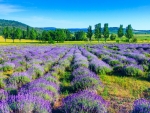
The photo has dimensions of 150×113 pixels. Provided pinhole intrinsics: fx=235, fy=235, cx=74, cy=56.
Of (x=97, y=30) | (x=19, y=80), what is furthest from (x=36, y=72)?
(x=97, y=30)

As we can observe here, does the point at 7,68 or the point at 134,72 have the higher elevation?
the point at 134,72

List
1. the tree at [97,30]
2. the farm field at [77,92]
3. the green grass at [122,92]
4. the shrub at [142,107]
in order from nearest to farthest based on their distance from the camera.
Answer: the shrub at [142,107]
the farm field at [77,92]
the green grass at [122,92]
the tree at [97,30]

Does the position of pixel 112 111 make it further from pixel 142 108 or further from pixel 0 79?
pixel 0 79

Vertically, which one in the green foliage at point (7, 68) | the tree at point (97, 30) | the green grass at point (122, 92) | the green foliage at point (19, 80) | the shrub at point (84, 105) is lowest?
the green foliage at point (7, 68)

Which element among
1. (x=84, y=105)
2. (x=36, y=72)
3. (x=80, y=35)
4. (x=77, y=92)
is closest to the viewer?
(x=84, y=105)

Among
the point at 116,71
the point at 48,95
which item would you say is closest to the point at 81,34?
the point at 116,71

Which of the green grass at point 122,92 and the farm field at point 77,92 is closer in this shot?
the farm field at point 77,92

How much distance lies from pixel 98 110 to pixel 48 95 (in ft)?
5.54

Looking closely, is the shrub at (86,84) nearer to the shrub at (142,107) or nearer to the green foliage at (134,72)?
the shrub at (142,107)

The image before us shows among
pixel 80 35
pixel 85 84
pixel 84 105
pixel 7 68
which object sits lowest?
pixel 7 68

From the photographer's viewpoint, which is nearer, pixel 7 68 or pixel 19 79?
pixel 19 79

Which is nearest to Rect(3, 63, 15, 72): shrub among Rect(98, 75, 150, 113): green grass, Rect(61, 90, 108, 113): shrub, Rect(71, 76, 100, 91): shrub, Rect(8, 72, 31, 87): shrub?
Rect(8, 72, 31, 87): shrub

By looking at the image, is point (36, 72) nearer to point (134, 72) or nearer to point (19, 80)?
point (19, 80)

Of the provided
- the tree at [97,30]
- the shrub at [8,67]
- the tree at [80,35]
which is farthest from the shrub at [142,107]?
the tree at [80,35]
